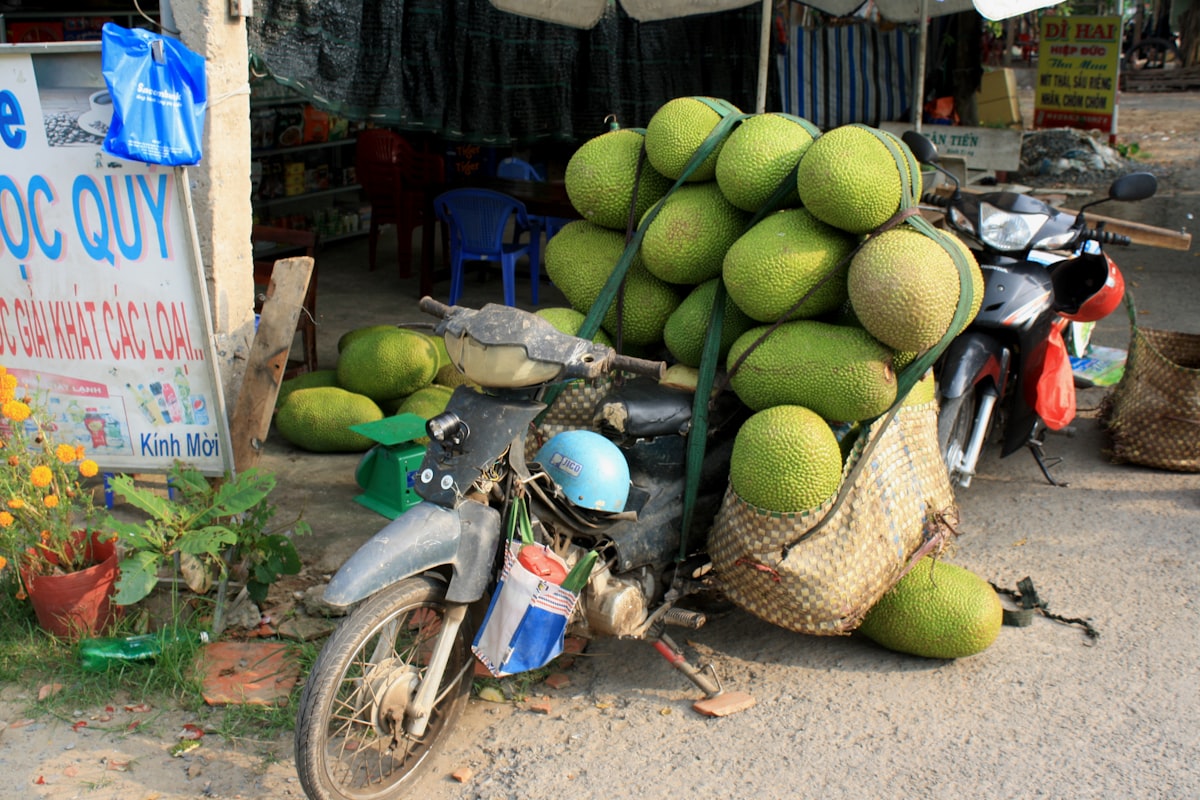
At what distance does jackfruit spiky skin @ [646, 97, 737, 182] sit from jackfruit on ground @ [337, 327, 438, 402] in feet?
5.77

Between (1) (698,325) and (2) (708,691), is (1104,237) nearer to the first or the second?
(1) (698,325)

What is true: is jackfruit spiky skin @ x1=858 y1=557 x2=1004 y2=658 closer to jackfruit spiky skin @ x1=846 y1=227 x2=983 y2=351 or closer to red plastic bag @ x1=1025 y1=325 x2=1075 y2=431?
jackfruit spiky skin @ x1=846 y1=227 x2=983 y2=351

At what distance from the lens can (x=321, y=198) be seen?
905cm

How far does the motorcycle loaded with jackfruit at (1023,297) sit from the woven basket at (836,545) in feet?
3.01

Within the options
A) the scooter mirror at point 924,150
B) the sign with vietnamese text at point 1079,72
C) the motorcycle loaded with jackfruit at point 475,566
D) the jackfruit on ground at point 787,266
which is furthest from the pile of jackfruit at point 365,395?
the sign with vietnamese text at point 1079,72

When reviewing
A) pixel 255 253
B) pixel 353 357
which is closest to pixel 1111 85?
pixel 255 253

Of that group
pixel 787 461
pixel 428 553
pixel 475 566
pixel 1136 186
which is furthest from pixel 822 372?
pixel 1136 186

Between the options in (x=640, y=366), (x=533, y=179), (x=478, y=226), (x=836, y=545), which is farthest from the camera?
(x=533, y=179)

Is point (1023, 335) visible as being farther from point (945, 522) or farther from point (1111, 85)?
point (1111, 85)

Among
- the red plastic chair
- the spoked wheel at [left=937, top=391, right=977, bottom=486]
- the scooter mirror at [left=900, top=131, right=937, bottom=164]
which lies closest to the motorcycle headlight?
the scooter mirror at [left=900, top=131, right=937, bottom=164]

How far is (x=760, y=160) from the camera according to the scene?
10.5 ft

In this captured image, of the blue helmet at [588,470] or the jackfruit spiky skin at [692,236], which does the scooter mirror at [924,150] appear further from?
the blue helmet at [588,470]

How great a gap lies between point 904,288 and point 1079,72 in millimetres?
10053

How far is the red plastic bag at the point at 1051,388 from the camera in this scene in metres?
4.17
